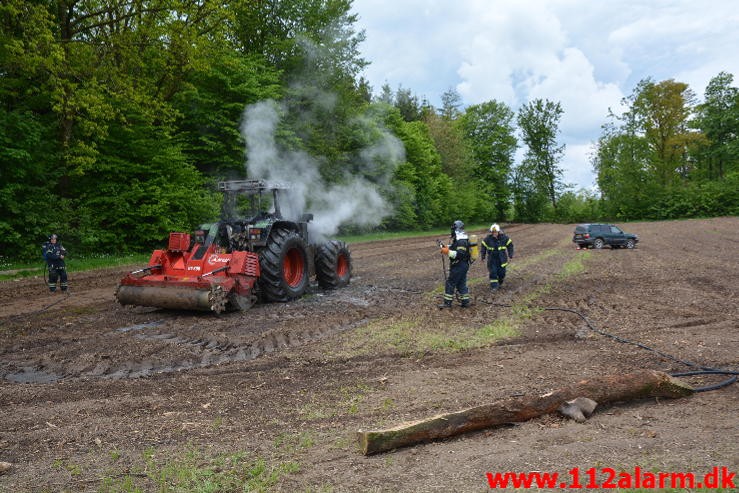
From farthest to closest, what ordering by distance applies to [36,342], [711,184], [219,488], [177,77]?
[711,184]
[177,77]
[36,342]
[219,488]

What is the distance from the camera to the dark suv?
2462 centimetres

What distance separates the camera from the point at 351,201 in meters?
18.6

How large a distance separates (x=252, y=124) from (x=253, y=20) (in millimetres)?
15902

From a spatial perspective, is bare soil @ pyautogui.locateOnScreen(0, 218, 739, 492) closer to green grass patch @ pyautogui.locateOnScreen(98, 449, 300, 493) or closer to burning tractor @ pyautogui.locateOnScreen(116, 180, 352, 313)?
green grass patch @ pyautogui.locateOnScreen(98, 449, 300, 493)

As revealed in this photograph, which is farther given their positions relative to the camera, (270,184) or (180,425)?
(270,184)

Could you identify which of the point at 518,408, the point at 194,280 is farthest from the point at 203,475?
the point at 194,280

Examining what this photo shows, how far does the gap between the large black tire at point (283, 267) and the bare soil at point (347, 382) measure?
447mm

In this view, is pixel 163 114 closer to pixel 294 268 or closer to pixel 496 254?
pixel 294 268

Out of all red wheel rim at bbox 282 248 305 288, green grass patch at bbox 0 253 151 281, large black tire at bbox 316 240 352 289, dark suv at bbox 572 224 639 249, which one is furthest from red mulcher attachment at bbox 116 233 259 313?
dark suv at bbox 572 224 639 249

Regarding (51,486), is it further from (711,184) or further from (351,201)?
(711,184)

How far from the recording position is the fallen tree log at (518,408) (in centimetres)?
400

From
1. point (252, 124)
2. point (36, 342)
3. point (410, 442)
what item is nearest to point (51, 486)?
point (410, 442)

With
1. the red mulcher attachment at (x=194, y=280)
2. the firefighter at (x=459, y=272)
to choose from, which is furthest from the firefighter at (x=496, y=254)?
the red mulcher attachment at (x=194, y=280)

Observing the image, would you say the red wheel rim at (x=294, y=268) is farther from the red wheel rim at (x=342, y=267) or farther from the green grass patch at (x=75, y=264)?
the green grass patch at (x=75, y=264)
